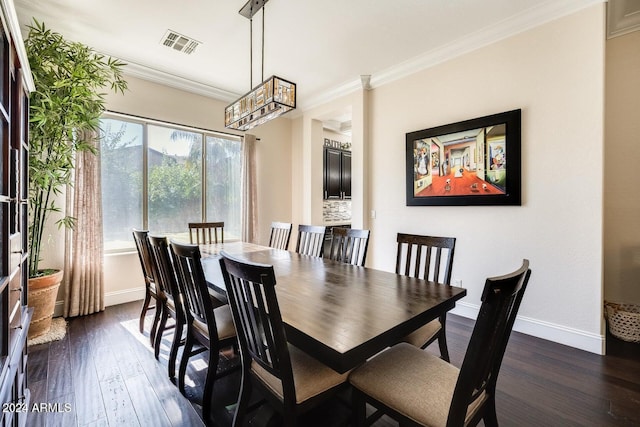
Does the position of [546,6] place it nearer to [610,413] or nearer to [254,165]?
[610,413]

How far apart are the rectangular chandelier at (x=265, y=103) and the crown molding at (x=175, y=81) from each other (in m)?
1.67

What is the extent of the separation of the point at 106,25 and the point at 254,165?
7.65ft

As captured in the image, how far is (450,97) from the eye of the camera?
10.4 ft

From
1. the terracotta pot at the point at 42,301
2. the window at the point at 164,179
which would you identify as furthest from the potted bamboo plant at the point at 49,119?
the window at the point at 164,179

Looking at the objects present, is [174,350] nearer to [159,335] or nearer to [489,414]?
[159,335]

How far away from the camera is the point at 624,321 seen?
248 centimetres

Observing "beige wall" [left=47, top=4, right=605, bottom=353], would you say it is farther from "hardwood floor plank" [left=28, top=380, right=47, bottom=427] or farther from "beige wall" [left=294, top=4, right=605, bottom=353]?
"hardwood floor plank" [left=28, top=380, right=47, bottom=427]

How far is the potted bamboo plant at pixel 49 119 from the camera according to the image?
2.48m

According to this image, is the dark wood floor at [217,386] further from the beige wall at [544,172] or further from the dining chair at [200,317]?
the beige wall at [544,172]

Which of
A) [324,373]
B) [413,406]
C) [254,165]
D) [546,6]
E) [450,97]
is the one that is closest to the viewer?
[413,406]

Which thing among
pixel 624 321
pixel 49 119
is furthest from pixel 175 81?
pixel 624 321

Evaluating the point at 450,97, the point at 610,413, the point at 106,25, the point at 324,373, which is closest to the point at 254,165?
the point at 106,25

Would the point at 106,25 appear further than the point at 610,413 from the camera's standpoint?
Yes

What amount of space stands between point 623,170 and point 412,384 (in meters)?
3.13
